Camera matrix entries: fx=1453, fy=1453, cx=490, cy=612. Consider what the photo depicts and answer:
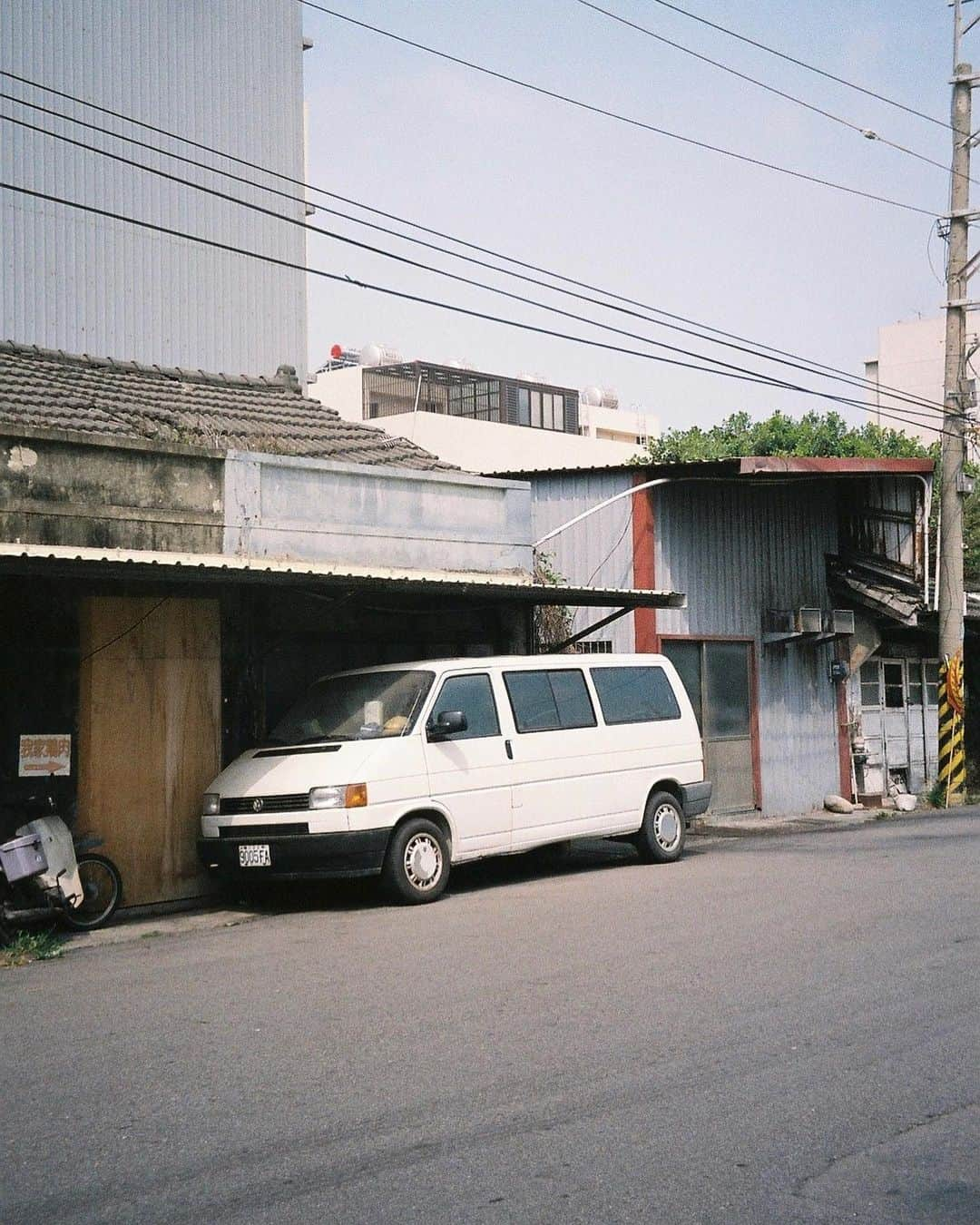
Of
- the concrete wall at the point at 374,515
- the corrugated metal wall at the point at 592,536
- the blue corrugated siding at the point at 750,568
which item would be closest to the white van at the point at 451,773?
the concrete wall at the point at 374,515

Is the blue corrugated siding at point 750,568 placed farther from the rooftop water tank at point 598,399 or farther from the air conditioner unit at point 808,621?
the rooftop water tank at point 598,399

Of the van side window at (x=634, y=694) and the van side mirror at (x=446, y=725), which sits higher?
the van side window at (x=634, y=694)

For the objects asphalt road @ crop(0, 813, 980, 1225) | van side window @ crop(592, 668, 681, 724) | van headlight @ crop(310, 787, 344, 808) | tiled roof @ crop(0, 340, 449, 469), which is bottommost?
asphalt road @ crop(0, 813, 980, 1225)

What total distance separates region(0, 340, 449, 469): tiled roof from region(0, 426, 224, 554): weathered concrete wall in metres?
0.33

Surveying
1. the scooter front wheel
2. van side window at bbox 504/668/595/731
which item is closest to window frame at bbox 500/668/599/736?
van side window at bbox 504/668/595/731

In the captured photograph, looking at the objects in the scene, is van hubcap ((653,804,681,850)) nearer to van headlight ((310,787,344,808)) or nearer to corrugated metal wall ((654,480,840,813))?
van headlight ((310,787,344,808))

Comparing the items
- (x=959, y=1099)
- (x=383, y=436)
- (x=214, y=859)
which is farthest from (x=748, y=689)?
(x=959, y=1099)

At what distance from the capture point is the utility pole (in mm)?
23828

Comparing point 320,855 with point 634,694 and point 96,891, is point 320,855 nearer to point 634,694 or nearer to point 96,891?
point 96,891

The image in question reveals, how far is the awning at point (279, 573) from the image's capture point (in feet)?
35.4

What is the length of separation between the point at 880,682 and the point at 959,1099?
20.8 m

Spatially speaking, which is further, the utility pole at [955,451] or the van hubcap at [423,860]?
the utility pole at [955,451]

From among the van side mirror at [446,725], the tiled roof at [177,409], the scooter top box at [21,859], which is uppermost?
the tiled roof at [177,409]

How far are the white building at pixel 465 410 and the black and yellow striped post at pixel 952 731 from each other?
2783cm
